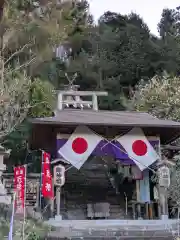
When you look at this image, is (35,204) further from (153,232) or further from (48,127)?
(153,232)

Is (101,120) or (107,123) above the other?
(101,120)

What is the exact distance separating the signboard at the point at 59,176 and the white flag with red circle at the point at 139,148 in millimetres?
2047

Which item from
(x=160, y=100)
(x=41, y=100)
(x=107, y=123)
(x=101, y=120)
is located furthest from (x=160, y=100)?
(x=107, y=123)

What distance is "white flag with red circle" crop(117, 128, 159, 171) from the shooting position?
10805 millimetres

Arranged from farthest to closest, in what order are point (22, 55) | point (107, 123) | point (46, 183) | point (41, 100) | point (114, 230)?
1. point (41, 100)
2. point (22, 55)
3. point (107, 123)
4. point (46, 183)
5. point (114, 230)

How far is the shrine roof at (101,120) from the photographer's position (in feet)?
34.6

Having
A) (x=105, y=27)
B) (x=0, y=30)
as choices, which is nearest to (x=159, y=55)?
(x=105, y=27)

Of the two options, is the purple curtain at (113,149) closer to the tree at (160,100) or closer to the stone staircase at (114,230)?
the stone staircase at (114,230)

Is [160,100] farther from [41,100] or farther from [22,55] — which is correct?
[22,55]

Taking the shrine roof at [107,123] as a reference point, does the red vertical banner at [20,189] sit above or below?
below

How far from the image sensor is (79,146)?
35.2 feet

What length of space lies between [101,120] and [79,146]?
1018 mm

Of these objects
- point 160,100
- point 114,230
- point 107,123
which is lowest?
point 114,230

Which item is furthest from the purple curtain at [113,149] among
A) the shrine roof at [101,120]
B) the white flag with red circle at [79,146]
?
the shrine roof at [101,120]
